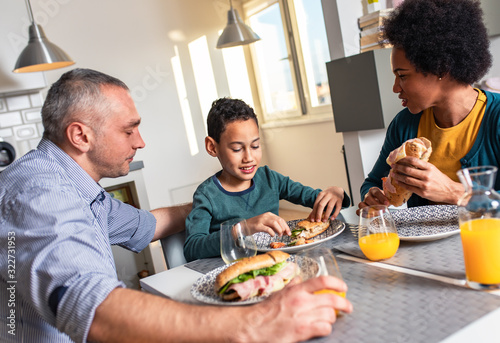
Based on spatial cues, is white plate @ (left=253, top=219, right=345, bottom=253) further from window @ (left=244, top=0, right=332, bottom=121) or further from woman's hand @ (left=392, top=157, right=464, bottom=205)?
window @ (left=244, top=0, right=332, bottom=121)

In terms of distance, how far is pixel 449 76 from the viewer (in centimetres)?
157

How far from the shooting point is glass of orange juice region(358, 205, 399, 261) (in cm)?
103

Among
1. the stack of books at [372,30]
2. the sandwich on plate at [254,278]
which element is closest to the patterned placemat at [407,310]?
the sandwich on plate at [254,278]

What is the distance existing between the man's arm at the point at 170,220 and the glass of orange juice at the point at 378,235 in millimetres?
805

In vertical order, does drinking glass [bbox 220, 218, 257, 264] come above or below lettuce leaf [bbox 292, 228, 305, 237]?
above

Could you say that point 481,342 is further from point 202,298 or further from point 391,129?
point 391,129

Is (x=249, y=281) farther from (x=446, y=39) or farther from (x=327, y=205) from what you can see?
(x=446, y=39)

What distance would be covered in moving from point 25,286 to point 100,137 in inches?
19.1

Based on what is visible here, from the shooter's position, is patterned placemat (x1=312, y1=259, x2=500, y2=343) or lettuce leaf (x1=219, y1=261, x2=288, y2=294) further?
lettuce leaf (x1=219, y1=261, x2=288, y2=294)

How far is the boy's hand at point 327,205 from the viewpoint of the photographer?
1.43m

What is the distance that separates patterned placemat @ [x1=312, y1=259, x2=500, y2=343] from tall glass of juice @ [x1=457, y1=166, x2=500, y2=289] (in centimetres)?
3

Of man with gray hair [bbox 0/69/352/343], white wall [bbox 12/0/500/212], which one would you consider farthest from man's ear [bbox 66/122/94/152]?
white wall [bbox 12/0/500/212]

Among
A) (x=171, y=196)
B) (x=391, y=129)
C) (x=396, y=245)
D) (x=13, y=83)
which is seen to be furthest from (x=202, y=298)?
(x=171, y=196)

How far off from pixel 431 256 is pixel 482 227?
0.73ft
